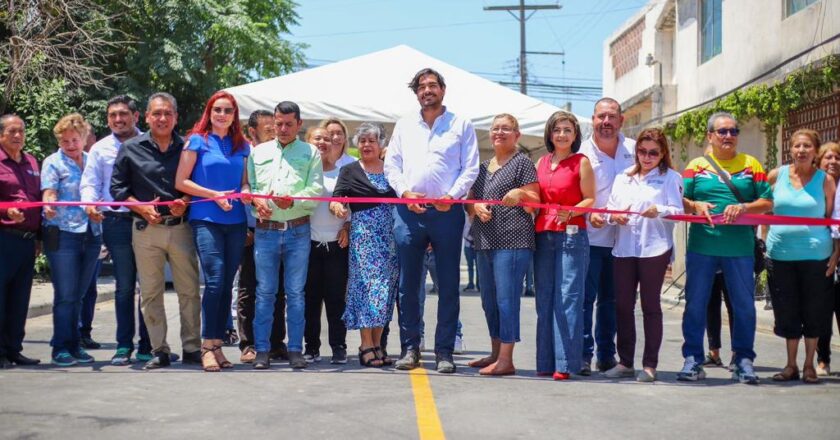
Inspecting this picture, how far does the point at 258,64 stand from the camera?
3133cm

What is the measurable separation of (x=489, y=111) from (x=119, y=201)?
8.80 m

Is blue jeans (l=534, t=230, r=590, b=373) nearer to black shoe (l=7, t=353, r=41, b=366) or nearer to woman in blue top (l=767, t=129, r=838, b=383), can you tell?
woman in blue top (l=767, t=129, r=838, b=383)

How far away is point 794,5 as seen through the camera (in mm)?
17297

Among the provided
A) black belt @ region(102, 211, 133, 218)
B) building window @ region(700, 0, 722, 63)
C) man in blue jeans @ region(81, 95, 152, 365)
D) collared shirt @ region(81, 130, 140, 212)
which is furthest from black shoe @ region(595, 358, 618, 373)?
building window @ region(700, 0, 722, 63)

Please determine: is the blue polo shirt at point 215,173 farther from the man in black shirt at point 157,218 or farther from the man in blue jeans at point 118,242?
the man in blue jeans at point 118,242

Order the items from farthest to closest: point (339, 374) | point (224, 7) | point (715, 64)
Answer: point (224, 7) → point (715, 64) → point (339, 374)

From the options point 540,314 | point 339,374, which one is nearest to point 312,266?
point 339,374

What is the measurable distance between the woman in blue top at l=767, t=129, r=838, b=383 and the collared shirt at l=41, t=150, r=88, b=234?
549cm

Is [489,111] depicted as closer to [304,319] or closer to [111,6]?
[304,319]

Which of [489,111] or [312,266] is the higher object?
[489,111]

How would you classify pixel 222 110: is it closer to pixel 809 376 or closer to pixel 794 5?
pixel 809 376

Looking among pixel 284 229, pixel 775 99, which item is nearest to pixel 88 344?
pixel 284 229

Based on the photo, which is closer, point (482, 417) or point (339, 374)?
point (482, 417)

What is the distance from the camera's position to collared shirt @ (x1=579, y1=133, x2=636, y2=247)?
815 centimetres
